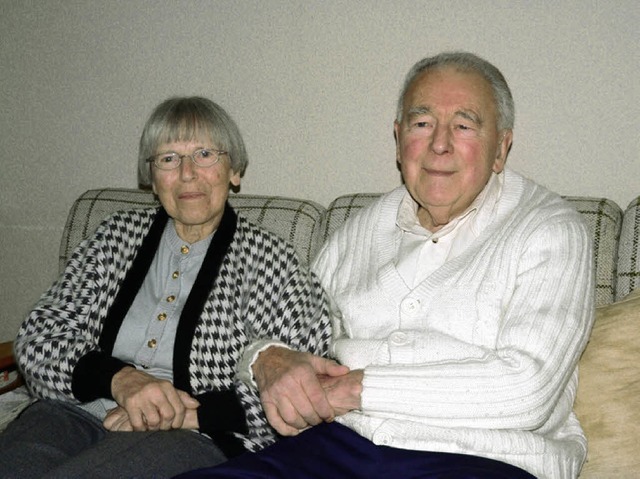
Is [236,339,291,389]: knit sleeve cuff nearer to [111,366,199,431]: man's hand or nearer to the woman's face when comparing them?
[111,366,199,431]: man's hand

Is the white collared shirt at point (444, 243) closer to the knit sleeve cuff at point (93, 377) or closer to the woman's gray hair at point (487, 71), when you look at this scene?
the woman's gray hair at point (487, 71)

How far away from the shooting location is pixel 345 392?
5.68 feet

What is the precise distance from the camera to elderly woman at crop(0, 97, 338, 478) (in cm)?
184

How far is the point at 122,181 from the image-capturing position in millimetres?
2945

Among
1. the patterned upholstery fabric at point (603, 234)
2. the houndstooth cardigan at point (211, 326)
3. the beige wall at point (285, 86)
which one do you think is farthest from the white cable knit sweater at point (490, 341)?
the beige wall at point (285, 86)

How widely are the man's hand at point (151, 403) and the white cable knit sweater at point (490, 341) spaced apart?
407 mm

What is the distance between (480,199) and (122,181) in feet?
5.07

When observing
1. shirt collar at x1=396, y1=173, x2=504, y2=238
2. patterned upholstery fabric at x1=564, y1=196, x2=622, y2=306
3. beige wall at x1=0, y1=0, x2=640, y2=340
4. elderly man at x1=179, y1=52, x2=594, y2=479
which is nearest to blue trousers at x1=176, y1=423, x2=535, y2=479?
elderly man at x1=179, y1=52, x2=594, y2=479

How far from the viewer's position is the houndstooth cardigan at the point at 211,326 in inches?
75.9

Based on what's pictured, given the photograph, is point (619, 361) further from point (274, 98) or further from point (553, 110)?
point (274, 98)

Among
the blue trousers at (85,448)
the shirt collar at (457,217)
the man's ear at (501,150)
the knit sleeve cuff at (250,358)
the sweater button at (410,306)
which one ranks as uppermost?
the man's ear at (501,150)

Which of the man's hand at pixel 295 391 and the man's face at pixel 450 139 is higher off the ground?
the man's face at pixel 450 139

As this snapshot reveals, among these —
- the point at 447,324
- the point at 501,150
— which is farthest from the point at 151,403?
the point at 501,150

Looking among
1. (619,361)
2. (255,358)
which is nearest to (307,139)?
(255,358)
